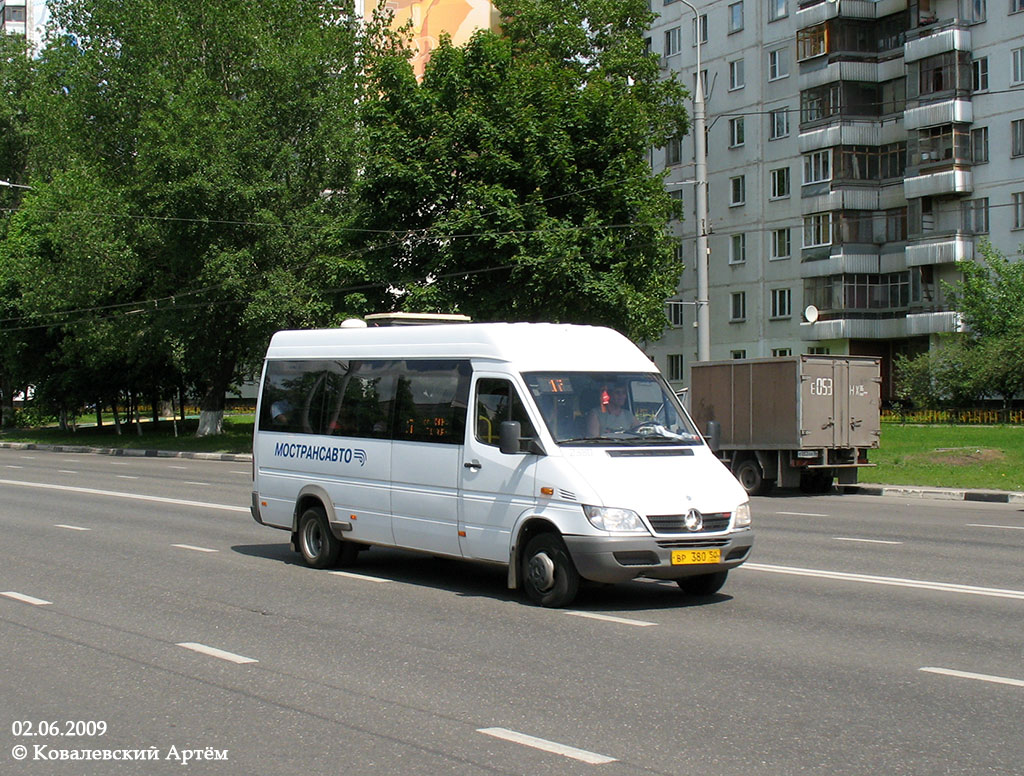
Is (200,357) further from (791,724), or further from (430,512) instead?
(791,724)

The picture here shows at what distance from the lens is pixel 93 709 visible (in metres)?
6.84

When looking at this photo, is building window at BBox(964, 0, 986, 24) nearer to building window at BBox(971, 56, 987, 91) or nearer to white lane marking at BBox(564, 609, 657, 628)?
building window at BBox(971, 56, 987, 91)

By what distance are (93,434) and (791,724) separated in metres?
56.2

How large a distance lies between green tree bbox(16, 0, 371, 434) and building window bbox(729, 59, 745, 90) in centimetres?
2374

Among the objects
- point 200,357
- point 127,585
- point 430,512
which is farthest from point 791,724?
point 200,357

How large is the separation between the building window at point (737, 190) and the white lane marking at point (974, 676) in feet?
187

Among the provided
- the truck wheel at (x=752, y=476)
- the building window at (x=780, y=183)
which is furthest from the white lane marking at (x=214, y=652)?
the building window at (x=780, y=183)

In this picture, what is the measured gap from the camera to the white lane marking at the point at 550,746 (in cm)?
578

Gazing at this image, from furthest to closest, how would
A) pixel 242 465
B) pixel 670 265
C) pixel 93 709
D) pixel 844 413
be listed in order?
pixel 670 265, pixel 242 465, pixel 844 413, pixel 93 709

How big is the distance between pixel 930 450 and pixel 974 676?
24.9 metres

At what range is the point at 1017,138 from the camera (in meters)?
51.8

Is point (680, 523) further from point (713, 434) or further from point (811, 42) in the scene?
point (811, 42)

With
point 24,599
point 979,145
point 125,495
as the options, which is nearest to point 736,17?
point 979,145

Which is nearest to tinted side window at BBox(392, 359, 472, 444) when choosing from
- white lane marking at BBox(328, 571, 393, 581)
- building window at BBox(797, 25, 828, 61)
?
white lane marking at BBox(328, 571, 393, 581)
